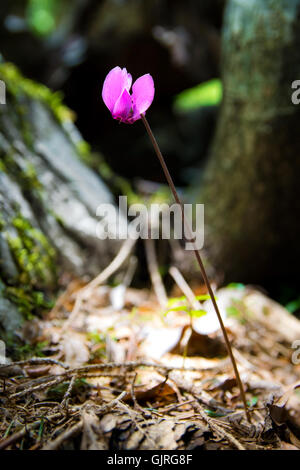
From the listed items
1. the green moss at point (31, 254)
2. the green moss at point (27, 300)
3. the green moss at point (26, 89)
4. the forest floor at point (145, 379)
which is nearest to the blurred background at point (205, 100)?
the green moss at point (26, 89)

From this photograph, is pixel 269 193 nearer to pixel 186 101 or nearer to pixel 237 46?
pixel 237 46

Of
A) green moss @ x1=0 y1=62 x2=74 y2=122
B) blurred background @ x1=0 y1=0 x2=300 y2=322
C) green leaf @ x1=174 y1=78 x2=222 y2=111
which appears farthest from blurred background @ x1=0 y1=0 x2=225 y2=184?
green moss @ x1=0 y1=62 x2=74 y2=122

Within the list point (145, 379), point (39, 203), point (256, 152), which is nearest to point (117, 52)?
point (256, 152)

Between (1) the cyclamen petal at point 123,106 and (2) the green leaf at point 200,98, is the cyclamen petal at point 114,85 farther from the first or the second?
(2) the green leaf at point 200,98

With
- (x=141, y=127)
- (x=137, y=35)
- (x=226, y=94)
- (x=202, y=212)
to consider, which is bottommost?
(x=202, y=212)

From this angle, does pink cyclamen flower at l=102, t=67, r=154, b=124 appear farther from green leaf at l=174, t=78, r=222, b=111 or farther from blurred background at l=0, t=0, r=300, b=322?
green leaf at l=174, t=78, r=222, b=111

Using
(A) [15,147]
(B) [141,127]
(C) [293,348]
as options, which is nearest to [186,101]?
(B) [141,127]
